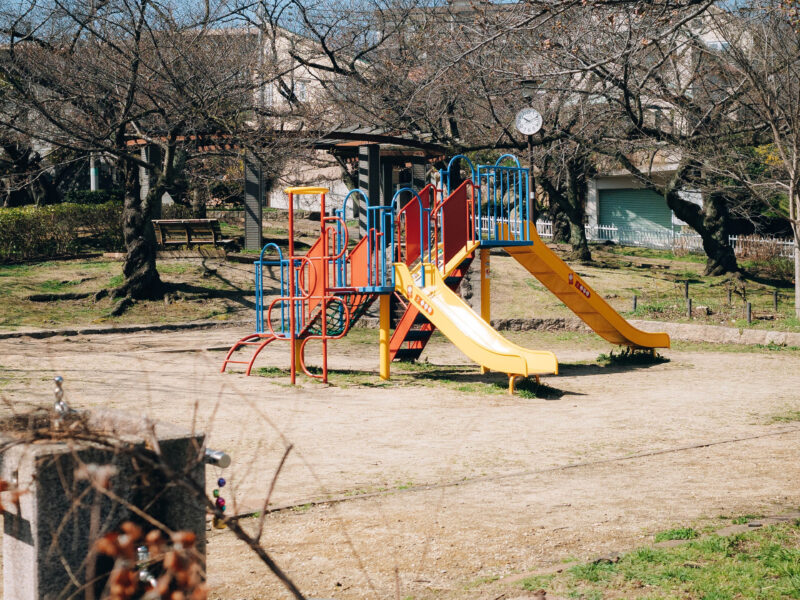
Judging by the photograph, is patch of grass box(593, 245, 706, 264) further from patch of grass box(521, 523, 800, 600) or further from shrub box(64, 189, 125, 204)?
patch of grass box(521, 523, 800, 600)

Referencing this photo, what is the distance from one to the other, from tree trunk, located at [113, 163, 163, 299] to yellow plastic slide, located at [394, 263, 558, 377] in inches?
327

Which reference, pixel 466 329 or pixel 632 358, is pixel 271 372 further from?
pixel 632 358

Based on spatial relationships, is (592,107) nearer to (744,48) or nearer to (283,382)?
(744,48)

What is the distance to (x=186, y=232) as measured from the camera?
85.3 ft

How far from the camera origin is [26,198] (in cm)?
3356

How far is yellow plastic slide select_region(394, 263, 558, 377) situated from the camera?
40.4ft

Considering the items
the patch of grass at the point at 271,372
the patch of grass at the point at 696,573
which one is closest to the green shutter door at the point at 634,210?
the patch of grass at the point at 271,372

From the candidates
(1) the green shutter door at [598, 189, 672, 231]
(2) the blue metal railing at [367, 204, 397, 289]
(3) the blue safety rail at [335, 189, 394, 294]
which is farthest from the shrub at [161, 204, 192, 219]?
(1) the green shutter door at [598, 189, 672, 231]

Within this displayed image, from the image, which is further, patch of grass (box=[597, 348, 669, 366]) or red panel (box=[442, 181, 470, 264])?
patch of grass (box=[597, 348, 669, 366])

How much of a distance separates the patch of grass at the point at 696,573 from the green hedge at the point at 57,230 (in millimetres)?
21336

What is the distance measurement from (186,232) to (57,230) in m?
3.36

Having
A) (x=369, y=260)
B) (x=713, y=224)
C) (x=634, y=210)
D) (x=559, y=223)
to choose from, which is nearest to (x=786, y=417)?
(x=369, y=260)

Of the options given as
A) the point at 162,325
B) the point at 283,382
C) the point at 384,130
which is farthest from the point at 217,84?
the point at 283,382

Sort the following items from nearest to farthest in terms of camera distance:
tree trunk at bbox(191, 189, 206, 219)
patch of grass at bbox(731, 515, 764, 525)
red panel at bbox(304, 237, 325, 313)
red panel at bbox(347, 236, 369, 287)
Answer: patch of grass at bbox(731, 515, 764, 525), red panel at bbox(304, 237, 325, 313), red panel at bbox(347, 236, 369, 287), tree trunk at bbox(191, 189, 206, 219)
